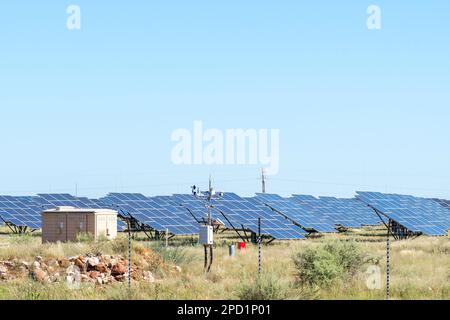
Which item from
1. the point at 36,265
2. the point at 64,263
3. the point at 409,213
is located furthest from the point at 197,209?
the point at 36,265

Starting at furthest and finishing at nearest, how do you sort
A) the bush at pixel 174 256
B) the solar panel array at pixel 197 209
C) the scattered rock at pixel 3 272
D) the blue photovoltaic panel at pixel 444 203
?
1. the blue photovoltaic panel at pixel 444 203
2. the solar panel array at pixel 197 209
3. the bush at pixel 174 256
4. the scattered rock at pixel 3 272

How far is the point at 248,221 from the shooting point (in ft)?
142

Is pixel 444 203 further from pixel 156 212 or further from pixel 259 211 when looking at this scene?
pixel 156 212

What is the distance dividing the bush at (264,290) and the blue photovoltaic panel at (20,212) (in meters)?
35.5

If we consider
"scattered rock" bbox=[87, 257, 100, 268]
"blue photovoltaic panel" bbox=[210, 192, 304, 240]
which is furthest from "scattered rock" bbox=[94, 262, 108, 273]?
"blue photovoltaic panel" bbox=[210, 192, 304, 240]

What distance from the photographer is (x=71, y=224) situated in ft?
125

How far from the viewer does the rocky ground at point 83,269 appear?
23391 millimetres

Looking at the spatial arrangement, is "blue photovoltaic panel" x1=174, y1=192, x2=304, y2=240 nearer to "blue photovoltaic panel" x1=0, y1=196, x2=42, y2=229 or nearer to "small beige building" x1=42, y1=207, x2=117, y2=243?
"small beige building" x1=42, y1=207, x2=117, y2=243

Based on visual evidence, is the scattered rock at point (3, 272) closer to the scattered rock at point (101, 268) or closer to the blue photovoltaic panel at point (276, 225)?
the scattered rock at point (101, 268)

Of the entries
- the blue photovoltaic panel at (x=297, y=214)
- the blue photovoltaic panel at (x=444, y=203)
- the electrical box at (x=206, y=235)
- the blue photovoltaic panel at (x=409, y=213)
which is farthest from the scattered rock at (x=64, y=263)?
the blue photovoltaic panel at (x=444, y=203)

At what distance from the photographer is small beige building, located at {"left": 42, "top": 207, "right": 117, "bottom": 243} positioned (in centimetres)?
3772
